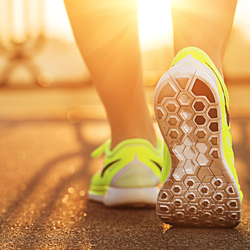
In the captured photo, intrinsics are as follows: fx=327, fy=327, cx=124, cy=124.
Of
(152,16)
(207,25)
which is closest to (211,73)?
(207,25)

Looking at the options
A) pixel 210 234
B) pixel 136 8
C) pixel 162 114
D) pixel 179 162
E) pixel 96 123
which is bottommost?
pixel 96 123

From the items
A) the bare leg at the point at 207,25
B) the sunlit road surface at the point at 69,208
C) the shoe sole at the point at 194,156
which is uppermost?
the bare leg at the point at 207,25

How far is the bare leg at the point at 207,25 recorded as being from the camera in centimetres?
72

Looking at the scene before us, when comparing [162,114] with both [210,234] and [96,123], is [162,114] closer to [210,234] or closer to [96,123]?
[210,234]

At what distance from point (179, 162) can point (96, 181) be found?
410 mm

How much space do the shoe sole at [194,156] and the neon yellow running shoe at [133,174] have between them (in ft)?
0.67

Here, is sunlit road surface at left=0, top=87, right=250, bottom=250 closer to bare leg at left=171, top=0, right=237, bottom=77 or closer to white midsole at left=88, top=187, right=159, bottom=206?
white midsole at left=88, top=187, right=159, bottom=206

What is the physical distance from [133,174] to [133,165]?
0.03 m

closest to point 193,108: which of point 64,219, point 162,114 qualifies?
point 162,114

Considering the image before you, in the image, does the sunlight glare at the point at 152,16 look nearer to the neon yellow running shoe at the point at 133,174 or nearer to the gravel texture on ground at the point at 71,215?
the neon yellow running shoe at the point at 133,174

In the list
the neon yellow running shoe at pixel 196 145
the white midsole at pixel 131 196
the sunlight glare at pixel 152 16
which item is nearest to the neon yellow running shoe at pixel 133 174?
the white midsole at pixel 131 196

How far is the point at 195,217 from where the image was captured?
2.40 feet

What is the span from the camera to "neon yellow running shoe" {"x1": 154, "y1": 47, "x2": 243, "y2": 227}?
2.17 ft

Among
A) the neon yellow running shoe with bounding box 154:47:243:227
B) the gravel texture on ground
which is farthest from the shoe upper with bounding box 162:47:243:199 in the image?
the gravel texture on ground
